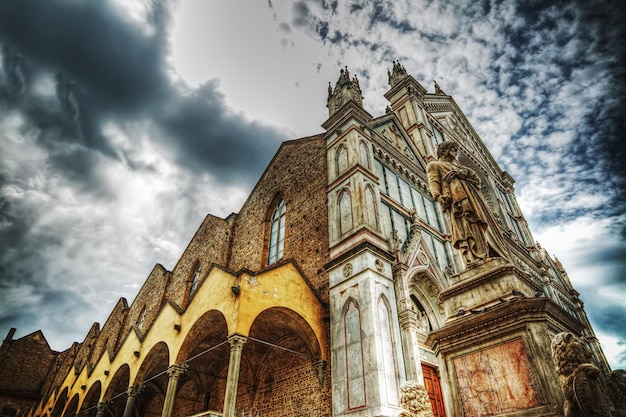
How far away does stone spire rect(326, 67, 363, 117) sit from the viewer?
1359 centimetres

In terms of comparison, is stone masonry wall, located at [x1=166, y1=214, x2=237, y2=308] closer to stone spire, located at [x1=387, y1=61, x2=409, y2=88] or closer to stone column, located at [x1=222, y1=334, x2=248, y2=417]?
stone column, located at [x1=222, y1=334, x2=248, y2=417]

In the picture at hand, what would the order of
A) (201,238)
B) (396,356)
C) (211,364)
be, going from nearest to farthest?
(396,356) → (211,364) → (201,238)

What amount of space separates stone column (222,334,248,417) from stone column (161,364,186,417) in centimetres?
215

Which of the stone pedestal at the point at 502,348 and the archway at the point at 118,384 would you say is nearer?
the stone pedestal at the point at 502,348

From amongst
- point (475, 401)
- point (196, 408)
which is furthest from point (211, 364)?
point (475, 401)

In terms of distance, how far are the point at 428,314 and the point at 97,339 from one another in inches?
874

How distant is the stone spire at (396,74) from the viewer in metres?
22.4

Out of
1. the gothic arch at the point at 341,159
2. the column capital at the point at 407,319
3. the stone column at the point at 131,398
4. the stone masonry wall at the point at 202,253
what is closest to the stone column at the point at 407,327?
the column capital at the point at 407,319

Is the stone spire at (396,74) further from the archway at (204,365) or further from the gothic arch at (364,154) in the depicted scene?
the archway at (204,365)

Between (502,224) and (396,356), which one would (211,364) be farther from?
(502,224)

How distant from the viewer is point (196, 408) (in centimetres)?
1294

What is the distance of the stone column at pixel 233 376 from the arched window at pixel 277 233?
18.3ft

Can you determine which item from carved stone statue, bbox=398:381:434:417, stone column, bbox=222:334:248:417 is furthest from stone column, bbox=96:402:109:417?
carved stone statue, bbox=398:381:434:417

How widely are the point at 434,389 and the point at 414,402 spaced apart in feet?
17.0
